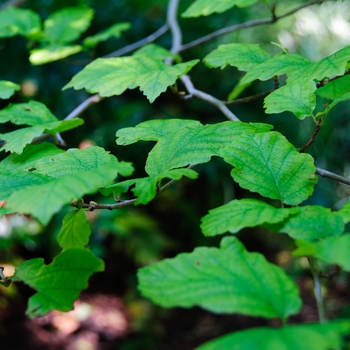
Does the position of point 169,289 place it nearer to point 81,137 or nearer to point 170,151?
point 170,151

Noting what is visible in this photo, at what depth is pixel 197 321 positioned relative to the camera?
267cm

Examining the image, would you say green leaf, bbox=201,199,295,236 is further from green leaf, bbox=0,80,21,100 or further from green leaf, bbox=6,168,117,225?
green leaf, bbox=0,80,21,100

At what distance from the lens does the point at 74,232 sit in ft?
2.49

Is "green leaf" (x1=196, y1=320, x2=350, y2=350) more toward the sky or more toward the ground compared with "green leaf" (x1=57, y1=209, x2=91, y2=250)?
more toward the sky

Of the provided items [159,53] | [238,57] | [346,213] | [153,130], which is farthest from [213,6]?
[346,213]

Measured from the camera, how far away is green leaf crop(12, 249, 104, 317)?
628mm

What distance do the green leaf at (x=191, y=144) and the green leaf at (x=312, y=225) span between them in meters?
0.16

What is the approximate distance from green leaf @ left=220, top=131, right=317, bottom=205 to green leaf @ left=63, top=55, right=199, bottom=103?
235 mm

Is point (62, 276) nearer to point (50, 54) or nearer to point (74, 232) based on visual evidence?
point (74, 232)

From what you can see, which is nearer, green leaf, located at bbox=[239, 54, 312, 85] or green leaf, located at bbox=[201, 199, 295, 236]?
green leaf, located at bbox=[201, 199, 295, 236]

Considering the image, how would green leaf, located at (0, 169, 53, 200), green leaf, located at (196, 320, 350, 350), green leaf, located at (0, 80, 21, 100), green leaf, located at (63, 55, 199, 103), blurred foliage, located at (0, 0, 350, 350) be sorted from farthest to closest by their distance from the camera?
blurred foliage, located at (0, 0, 350, 350)
green leaf, located at (0, 80, 21, 100)
green leaf, located at (63, 55, 199, 103)
green leaf, located at (0, 169, 53, 200)
green leaf, located at (196, 320, 350, 350)

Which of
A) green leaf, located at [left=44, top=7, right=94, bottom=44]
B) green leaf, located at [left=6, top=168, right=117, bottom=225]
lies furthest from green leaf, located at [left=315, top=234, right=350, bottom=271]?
green leaf, located at [left=44, top=7, right=94, bottom=44]

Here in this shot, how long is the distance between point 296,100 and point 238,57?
20 cm

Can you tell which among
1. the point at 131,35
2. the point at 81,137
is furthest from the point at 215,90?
the point at 81,137
